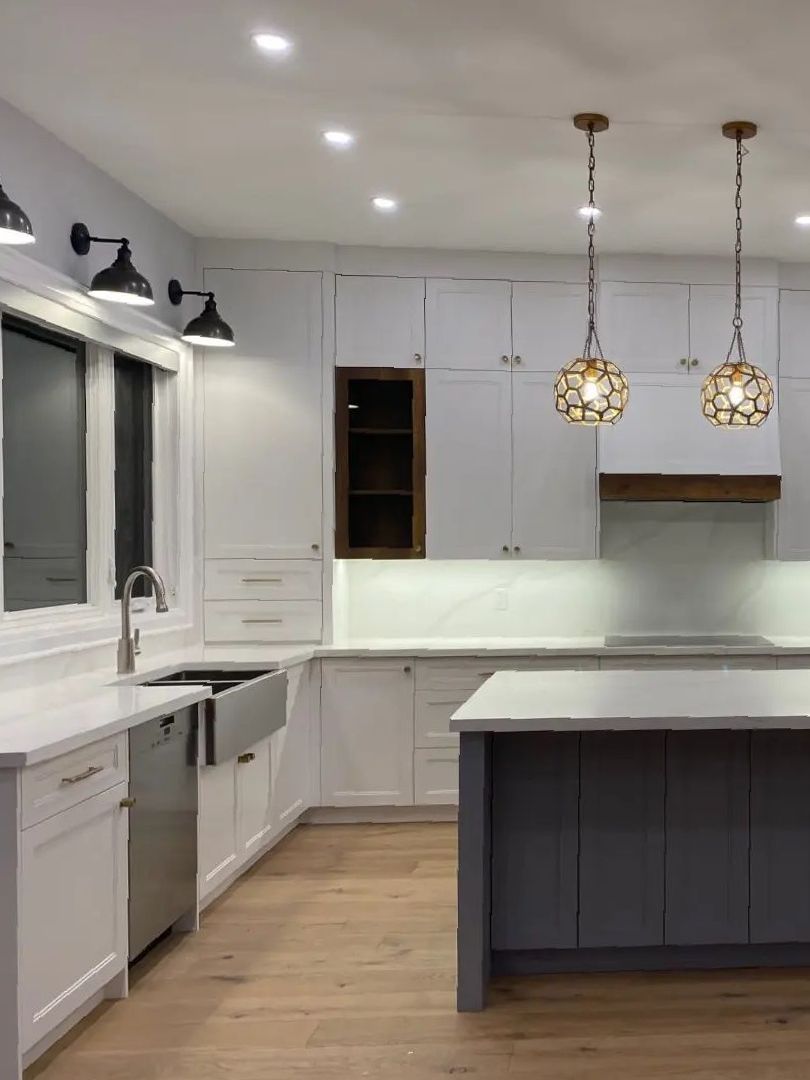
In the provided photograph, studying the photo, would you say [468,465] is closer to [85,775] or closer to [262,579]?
[262,579]

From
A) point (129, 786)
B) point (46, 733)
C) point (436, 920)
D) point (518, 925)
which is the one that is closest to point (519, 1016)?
point (518, 925)

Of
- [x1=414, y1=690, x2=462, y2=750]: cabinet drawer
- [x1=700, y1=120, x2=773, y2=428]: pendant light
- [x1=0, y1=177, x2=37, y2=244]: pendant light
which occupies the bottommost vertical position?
[x1=414, y1=690, x2=462, y2=750]: cabinet drawer

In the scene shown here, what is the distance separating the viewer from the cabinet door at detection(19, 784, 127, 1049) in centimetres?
237

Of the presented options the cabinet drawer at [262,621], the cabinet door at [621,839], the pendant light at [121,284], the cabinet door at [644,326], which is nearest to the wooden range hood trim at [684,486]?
the cabinet door at [644,326]

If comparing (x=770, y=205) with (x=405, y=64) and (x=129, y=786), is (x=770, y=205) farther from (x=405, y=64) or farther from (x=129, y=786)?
(x=129, y=786)

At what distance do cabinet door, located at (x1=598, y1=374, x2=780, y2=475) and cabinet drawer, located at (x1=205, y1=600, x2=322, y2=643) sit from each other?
5.59 feet

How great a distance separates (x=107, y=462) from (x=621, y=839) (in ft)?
8.55

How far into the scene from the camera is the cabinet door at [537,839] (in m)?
2.99

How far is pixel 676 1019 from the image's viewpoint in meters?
2.75

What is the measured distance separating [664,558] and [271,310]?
2.53 m

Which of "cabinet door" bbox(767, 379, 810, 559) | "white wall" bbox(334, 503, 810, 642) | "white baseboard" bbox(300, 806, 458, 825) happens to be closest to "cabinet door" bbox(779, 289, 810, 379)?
"cabinet door" bbox(767, 379, 810, 559)

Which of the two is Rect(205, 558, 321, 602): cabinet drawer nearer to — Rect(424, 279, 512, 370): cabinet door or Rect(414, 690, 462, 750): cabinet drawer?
Rect(414, 690, 462, 750): cabinet drawer

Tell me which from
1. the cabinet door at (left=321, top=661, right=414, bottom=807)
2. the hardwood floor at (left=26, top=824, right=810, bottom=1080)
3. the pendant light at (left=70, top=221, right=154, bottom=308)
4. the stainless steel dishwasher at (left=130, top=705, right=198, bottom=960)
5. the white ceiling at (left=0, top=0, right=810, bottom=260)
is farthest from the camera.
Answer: the cabinet door at (left=321, top=661, right=414, bottom=807)

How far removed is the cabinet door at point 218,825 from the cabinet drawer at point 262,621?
1154mm
